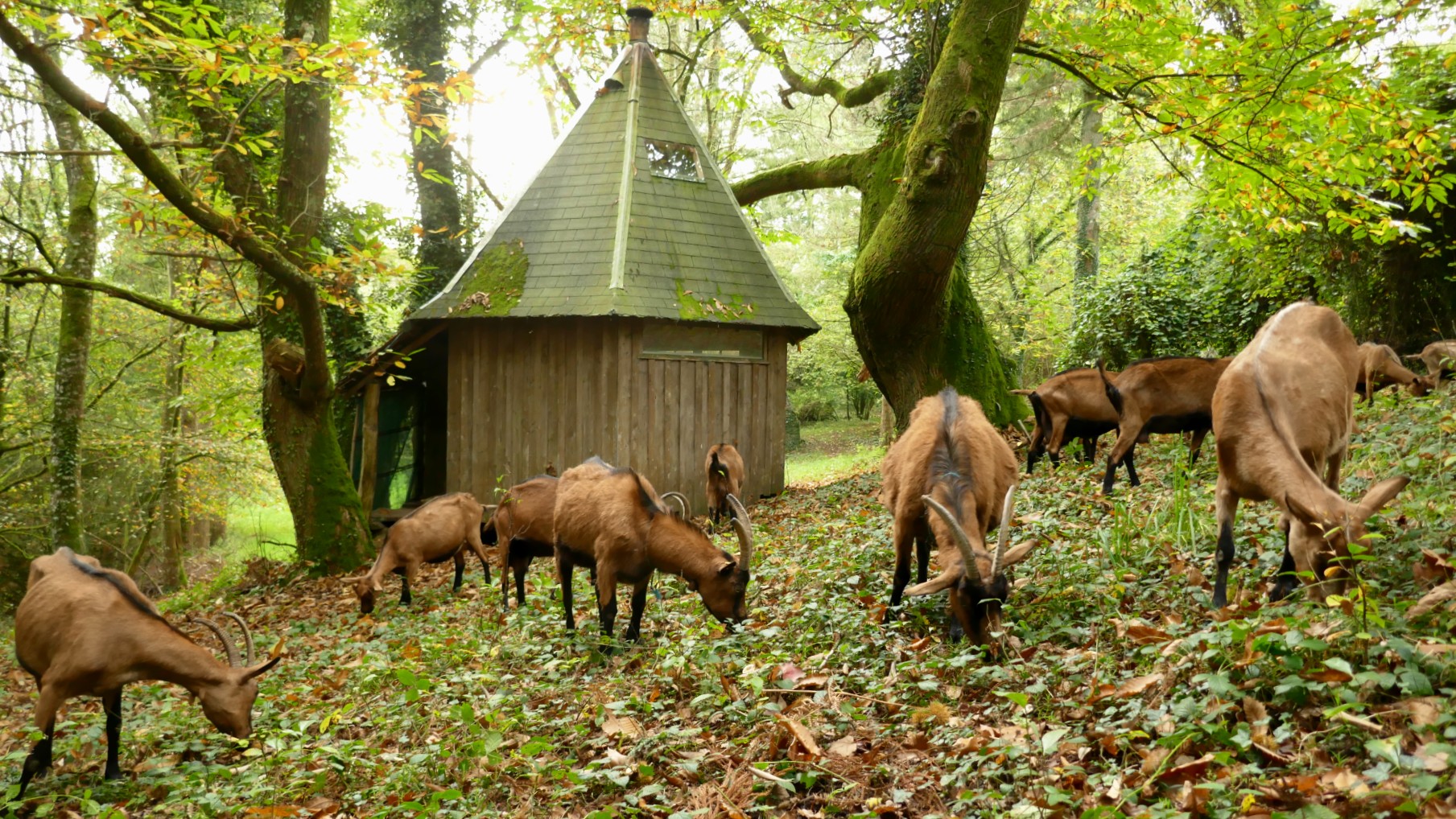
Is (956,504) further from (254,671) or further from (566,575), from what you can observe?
(254,671)

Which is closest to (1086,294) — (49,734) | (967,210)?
(967,210)

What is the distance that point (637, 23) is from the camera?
17328mm

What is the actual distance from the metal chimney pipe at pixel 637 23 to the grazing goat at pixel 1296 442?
47.2ft

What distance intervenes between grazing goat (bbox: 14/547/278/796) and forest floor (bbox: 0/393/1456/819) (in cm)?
27

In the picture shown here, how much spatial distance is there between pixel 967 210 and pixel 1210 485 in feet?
14.2

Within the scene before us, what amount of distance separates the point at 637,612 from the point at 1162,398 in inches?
220

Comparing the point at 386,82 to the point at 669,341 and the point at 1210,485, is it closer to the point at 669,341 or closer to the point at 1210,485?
the point at 669,341

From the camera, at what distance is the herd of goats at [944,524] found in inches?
181

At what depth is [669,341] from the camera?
48.3ft

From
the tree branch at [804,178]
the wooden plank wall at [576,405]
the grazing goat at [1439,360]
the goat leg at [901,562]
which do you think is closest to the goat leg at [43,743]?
the goat leg at [901,562]

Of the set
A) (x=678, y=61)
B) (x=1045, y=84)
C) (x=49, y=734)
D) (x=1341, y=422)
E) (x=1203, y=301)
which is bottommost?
(x=49, y=734)

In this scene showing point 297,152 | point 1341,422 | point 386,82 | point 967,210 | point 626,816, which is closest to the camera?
point 626,816

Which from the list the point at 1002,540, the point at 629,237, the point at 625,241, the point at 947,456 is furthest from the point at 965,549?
the point at 629,237

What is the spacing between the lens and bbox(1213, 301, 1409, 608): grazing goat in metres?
4.06
